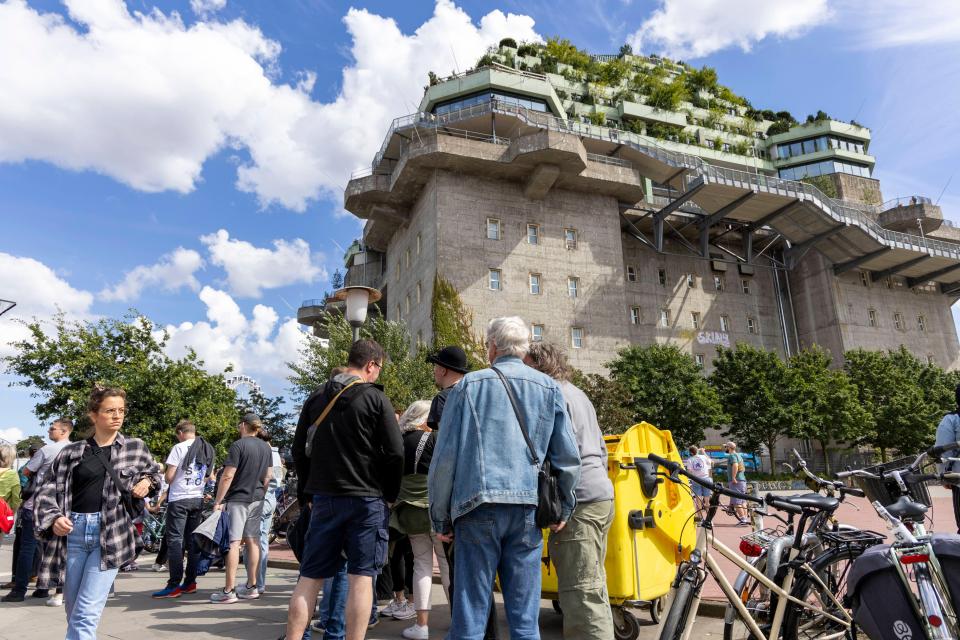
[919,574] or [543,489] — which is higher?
[543,489]

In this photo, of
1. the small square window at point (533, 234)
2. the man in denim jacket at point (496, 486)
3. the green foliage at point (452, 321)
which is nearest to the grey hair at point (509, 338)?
the man in denim jacket at point (496, 486)

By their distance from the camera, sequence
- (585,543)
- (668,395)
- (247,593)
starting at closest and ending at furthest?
(585,543) < (247,593) < (668,395)

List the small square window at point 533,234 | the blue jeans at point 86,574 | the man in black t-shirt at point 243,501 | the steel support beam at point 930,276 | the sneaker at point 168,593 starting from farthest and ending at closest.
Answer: the steel support beam at point 930,276 < the small square window at point 533,234 < the sneaker at point 168,593 < the man in black t-shirt at point 243,501 < the blue jeans at point 86,574

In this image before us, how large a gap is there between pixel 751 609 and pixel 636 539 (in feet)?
3.46

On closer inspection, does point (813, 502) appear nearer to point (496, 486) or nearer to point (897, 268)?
point (496, 486)

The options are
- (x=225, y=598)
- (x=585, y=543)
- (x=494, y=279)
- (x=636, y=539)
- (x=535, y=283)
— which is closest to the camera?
(x=585, y=543)

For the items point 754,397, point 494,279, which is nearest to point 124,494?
point 494,279

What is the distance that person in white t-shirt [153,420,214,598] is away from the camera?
7246 mm

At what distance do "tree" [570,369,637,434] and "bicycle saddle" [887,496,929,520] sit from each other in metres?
24.8

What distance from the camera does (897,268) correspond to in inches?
1839

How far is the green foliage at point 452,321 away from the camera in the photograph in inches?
1220

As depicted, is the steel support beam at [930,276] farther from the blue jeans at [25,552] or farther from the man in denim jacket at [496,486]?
the blue jeans at [25,552]

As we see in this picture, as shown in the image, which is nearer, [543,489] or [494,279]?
[543,489]

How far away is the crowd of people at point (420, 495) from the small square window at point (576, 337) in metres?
29.4
